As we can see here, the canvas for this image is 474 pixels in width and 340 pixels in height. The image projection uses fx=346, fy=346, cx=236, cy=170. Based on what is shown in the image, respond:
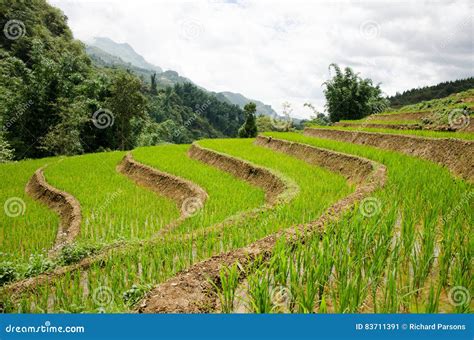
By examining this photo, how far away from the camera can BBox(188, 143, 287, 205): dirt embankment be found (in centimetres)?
919

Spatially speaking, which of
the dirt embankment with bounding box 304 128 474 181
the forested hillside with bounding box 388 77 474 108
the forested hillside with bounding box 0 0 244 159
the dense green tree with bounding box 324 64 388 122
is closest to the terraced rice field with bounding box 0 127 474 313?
the dirt embankment with bounding box 304 128 474 181

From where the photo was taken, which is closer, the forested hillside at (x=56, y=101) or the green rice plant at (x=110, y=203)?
the green rice plant at (x=110, y=203)

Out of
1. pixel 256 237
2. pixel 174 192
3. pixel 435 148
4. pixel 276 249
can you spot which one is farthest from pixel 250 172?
pixel 276 249

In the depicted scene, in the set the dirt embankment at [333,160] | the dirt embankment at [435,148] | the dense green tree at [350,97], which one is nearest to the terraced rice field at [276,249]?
the dirt embankment at [333,160]

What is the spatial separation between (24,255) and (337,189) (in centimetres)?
670

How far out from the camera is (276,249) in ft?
11.5

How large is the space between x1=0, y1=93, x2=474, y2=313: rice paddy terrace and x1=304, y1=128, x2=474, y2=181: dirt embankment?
47mm

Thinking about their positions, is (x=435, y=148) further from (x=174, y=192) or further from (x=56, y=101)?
(x=56, y=101)

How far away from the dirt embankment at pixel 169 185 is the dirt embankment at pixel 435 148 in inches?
248

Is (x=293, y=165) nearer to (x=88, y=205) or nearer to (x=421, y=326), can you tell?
(x=88, y=205)

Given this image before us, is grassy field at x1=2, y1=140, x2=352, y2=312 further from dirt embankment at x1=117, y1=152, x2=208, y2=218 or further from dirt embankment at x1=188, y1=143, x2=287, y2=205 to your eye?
dirt embankment at x1=117, y1=152, x2=208, y2=218

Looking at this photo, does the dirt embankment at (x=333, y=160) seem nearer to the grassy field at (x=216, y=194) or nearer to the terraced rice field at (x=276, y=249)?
the terraced rice field at (x=276, y=249)

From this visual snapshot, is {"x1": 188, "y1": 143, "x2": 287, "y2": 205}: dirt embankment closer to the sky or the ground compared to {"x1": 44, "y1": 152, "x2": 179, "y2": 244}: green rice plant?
closer to the sky

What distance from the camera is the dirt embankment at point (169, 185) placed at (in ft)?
30.2
